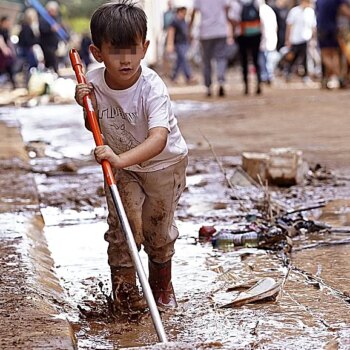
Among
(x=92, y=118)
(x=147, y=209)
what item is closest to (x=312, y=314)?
(x=147, y=209)

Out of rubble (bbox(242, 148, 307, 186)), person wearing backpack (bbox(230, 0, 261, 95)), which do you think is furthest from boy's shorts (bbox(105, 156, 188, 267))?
person wearing backpack (bbox(230, 0, 261, 95))

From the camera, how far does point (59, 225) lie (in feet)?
20.0

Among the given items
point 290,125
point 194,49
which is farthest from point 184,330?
point 194,49

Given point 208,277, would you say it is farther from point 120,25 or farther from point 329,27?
point 329,27

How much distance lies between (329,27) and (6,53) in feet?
30.9

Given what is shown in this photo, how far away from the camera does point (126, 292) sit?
4.24 meters

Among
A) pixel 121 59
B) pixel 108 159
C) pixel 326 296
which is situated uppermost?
pixel 121 59

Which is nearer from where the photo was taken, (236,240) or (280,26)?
(236,240)

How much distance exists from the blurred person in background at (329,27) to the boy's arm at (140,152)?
15.3m

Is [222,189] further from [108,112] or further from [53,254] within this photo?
[108,112]

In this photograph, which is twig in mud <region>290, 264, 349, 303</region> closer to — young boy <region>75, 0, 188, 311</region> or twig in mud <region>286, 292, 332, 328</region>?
twig in mud <region>286, 292, 332, 328</region>

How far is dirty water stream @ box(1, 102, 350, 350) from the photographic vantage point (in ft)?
12.1

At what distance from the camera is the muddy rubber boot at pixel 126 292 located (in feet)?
13.8

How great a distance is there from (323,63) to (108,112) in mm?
15969
